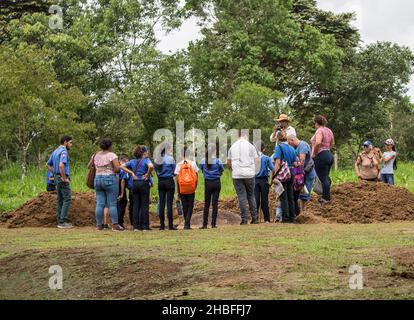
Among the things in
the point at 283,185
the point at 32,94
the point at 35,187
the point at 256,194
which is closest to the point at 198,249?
the point at 283,185

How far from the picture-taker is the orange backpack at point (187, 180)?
15719 mm

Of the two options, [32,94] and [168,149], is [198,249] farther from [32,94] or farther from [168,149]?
[32,94]

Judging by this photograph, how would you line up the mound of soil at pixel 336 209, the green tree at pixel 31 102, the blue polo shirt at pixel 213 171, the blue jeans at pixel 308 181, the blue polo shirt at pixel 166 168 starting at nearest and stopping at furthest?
the blue polo shirt at pixel 166 168 → the blue polo shirt at pixel 213 171 → the blue jeans at pixel 308 181 → the mound of soil at pixel 336 209 → the green tree at pixel 31 102

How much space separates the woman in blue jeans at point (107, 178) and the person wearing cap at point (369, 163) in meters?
6.67

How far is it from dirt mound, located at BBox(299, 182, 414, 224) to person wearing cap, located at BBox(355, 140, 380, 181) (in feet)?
2.02

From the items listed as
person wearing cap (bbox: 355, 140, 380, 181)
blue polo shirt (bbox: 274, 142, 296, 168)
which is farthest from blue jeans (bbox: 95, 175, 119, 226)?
person wearing cap (bbox: 355, 140, 380, 181)

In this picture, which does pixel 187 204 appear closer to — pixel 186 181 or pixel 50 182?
pixel 186 181

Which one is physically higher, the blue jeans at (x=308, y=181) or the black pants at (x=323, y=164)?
the black pants at (x=323, y=164)

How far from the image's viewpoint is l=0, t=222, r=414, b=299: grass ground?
8250 millimetres

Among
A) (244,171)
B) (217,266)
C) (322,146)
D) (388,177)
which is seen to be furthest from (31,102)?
(217,266)

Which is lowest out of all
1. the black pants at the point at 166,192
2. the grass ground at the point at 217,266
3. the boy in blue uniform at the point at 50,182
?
the grass ground at the point at 217,266

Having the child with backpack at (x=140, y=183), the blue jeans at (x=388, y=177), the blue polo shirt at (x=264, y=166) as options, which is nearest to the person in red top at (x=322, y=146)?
the blue polo shirt at (x=264, y=166)

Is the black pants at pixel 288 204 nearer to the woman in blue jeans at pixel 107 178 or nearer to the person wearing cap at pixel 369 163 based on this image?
the woman in blue jeans at pixel 107 178
